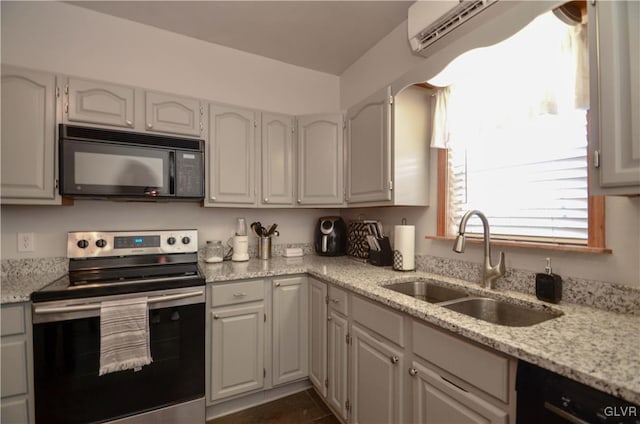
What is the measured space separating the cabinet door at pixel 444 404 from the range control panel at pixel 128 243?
1.68m

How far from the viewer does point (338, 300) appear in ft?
5.65

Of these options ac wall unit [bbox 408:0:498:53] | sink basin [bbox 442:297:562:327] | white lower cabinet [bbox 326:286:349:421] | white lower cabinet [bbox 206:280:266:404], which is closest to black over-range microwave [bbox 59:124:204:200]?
white lower cabinet [bbox 206:280:266:404]

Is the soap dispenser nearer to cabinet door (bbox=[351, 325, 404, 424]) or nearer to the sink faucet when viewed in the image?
the sink faucet

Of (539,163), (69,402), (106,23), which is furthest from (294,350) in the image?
(106,23)

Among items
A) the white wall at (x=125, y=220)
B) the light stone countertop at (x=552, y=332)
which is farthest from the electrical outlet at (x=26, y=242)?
the light stone countertop at (x=552, y=332)

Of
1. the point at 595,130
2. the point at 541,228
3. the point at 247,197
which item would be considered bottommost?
the point at 541,228

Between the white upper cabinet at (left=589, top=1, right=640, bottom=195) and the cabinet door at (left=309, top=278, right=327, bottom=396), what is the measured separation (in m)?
1.44

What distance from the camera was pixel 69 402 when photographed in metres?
1.40

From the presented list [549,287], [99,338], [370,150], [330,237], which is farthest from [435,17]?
[99,338]

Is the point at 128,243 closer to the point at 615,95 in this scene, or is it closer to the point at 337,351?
the point at 337,351

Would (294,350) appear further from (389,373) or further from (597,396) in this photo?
(597,396)

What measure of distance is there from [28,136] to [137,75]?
2.80 feet

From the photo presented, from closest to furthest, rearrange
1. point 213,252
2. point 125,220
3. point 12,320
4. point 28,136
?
1. point 12,320
2. point 28,136
3. point 125,220
4. point 213,252

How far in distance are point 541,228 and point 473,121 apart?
0.66 m
